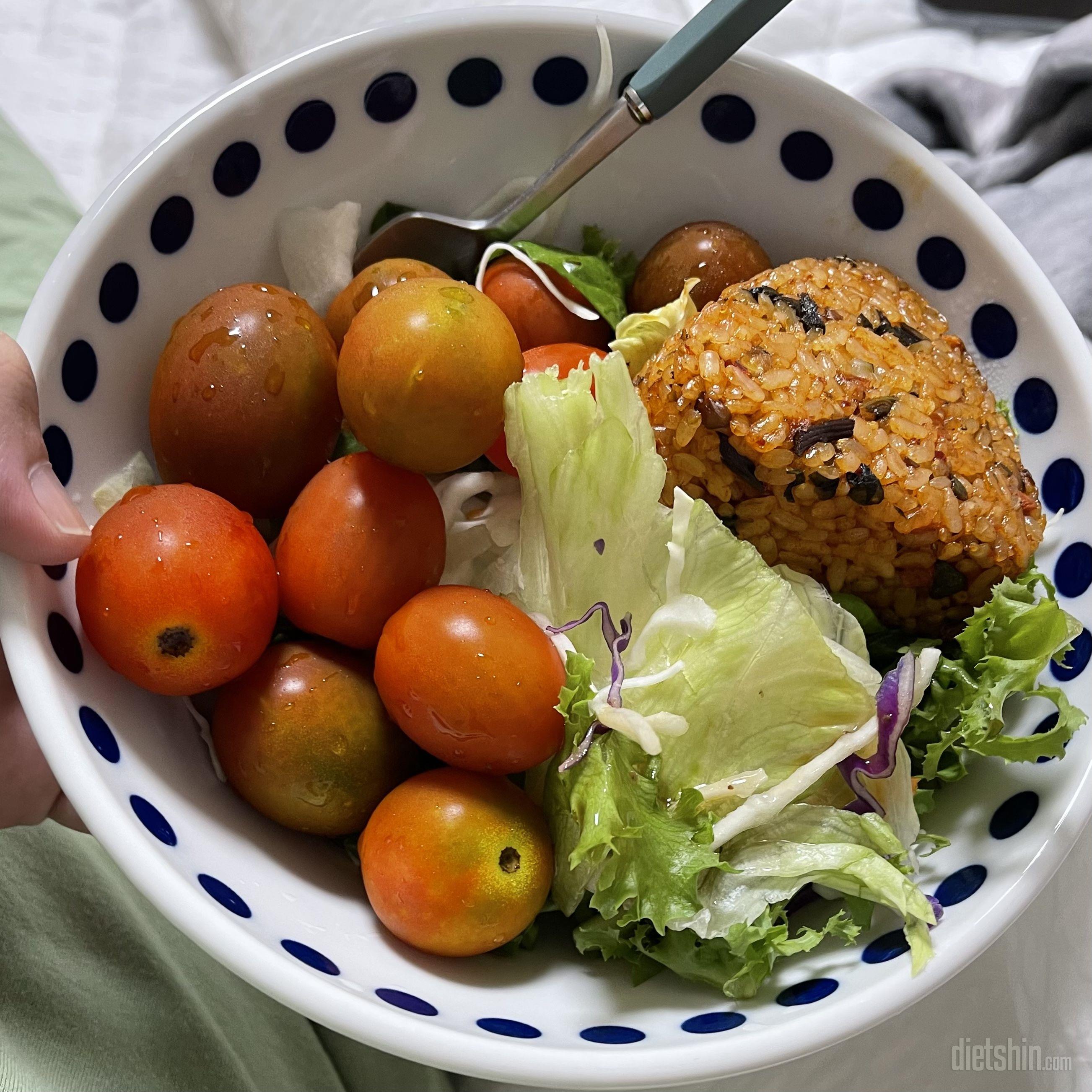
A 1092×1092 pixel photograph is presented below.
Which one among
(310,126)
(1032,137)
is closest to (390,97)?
(310,126)

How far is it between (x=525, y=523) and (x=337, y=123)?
0.41m

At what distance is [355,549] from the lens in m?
0.83

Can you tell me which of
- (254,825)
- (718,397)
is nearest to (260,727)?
(254,825)

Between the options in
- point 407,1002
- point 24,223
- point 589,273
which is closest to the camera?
point 407,1002

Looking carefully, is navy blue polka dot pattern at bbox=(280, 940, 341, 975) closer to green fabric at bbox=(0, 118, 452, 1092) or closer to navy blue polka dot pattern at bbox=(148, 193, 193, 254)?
green fabric at bbox=(0, 118, 452, 1092)

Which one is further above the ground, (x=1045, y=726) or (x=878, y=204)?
(x=878, y=204)

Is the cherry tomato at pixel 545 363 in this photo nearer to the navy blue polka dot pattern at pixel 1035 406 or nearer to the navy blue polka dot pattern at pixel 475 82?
the navy blue polka dot pattern at pixel 475 82

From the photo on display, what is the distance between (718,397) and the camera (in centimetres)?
85

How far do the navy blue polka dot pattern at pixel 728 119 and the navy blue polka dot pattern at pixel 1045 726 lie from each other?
605 millimetres

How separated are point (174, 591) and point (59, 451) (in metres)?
0.19


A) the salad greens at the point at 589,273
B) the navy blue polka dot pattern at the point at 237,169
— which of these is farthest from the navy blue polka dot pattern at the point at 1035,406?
the navy blue polka dot pattern at the point at 237,169

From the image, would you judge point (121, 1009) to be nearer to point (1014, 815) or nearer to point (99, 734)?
point (99, 734)

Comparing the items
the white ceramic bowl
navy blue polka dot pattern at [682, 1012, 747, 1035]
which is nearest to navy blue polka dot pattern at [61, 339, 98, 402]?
the white ceramic bowl

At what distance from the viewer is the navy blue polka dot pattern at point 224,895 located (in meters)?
0.74
